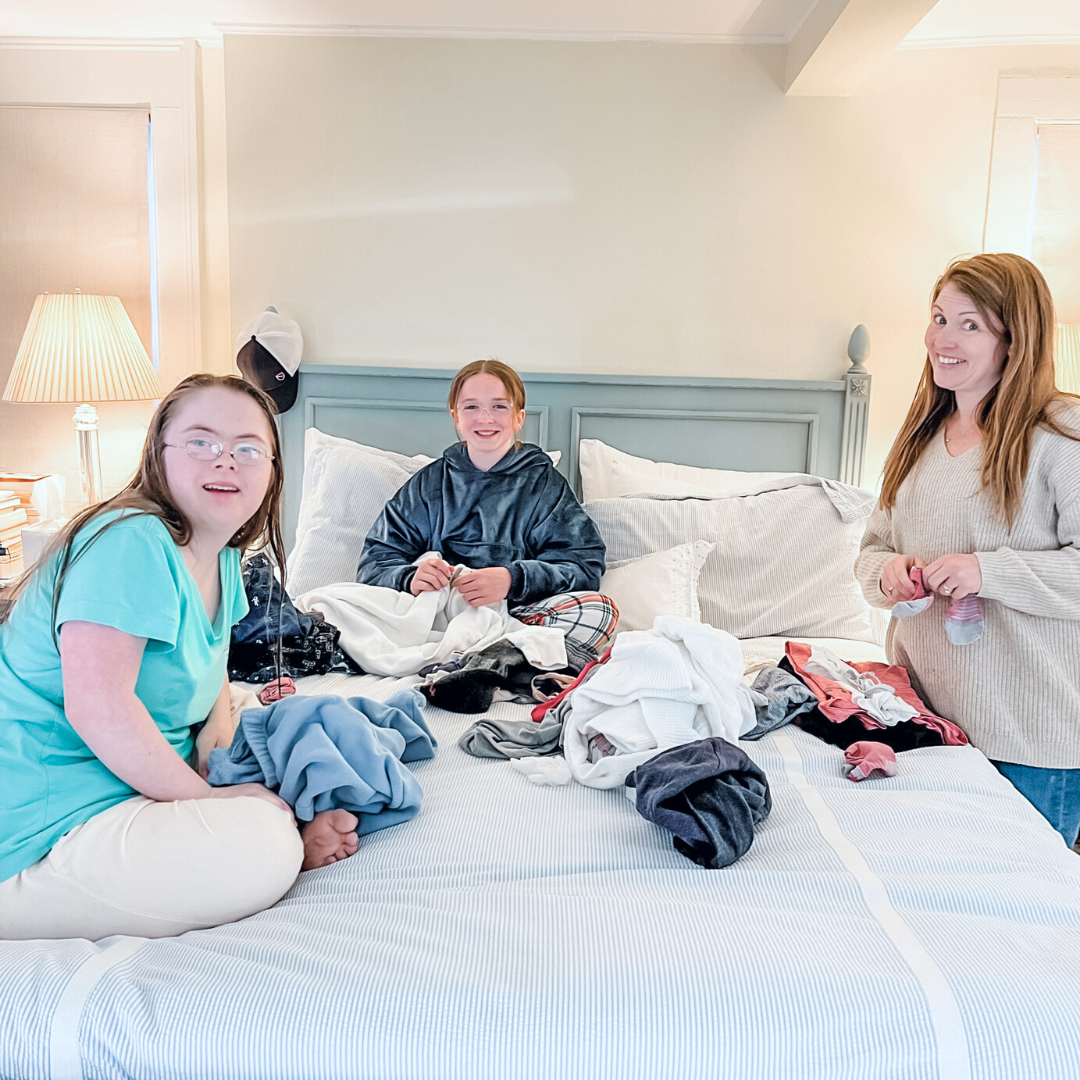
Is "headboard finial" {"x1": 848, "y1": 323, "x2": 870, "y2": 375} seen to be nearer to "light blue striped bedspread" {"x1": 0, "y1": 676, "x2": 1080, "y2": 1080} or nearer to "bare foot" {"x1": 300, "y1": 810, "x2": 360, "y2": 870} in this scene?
"light blue striped bedspread" {"x1": 0, "y1": 676, "x2": 1080, "y2": 1080}

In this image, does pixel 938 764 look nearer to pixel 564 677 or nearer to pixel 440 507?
pixel 564 677

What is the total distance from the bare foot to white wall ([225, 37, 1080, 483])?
187cm

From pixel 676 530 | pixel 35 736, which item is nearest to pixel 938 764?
pixel 676 530

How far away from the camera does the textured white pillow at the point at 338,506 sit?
2.39 metres

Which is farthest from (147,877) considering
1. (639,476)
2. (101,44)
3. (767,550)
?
(101,44)

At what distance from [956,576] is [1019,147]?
5.94 feet

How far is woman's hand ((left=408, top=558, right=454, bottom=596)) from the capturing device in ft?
6.82

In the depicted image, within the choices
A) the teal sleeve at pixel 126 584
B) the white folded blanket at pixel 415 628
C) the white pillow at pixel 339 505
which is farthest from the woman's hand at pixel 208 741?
the white pillow at pixel 339 505

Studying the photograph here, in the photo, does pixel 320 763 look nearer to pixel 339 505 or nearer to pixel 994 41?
pixel 339 505

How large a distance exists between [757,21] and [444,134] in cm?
93

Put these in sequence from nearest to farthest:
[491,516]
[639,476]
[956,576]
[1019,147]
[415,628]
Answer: [956,576]
[415,628]
[491,516]
[639,476]
[1019,147]

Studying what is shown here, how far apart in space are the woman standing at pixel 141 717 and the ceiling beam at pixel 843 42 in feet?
5.74

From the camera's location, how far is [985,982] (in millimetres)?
910

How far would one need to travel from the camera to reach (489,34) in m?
2.70
